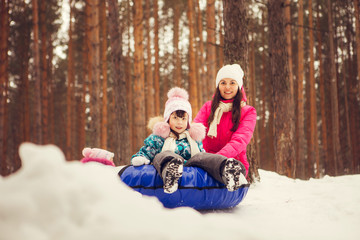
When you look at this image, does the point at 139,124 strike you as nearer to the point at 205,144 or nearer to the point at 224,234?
the point at 205,144

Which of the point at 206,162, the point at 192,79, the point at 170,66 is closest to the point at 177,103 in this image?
the point at 206,162

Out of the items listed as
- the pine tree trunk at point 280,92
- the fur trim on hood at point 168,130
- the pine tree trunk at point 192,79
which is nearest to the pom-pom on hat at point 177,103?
the fur trim on hood at point 168,130

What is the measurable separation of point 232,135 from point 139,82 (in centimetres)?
614

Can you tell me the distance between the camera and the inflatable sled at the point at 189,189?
2.41m

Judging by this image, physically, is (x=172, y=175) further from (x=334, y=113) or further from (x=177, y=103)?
(x=334, y=113)

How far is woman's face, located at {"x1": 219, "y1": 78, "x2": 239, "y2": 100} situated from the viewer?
342 centimetres

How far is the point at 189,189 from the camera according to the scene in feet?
7.86

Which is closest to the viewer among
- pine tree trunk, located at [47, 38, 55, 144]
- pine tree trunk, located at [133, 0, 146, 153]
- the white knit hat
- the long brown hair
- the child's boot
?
the child's boot

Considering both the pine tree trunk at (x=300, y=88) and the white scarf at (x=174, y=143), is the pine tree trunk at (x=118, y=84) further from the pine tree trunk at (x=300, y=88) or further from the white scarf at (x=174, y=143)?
the pine tree trunk at (x=300, y=88)

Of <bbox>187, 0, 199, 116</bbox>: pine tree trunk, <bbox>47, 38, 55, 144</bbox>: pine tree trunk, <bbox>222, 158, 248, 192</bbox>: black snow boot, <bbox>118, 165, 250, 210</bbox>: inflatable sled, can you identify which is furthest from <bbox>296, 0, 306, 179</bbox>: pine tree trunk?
<bbox>47, 38, 55, 144</bbox>: pine tree trunk

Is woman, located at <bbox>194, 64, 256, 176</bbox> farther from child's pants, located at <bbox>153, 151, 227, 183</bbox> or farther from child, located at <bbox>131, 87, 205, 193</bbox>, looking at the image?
child's pants, located at <bbox>153, 151, 227, 183</bbox>

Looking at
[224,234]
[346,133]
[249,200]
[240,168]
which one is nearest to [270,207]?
[249,200]

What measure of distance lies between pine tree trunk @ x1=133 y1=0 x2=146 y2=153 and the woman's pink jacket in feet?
16.7

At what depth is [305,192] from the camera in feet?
11.4
